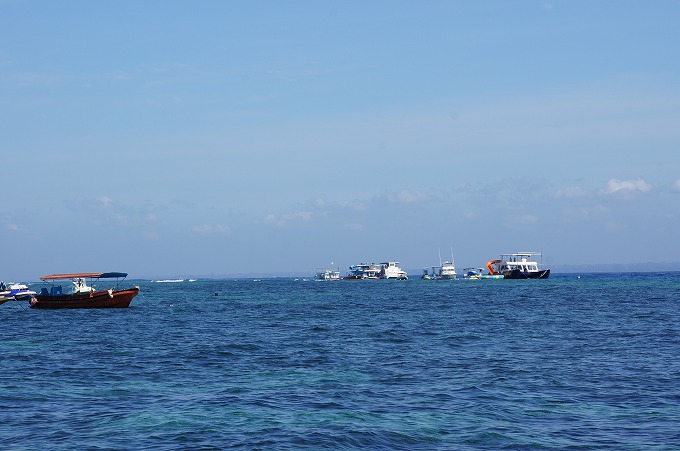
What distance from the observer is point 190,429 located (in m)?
22.5

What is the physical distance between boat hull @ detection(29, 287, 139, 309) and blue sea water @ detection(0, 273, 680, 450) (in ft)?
81.6

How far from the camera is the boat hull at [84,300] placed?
80812mm

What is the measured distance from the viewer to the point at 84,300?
3179 inches

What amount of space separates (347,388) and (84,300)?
58714 mm

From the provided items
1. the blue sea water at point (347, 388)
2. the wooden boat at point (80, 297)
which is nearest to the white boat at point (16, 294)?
the wooden boat at point (80, 297)

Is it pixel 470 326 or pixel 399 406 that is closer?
pixel 399 406

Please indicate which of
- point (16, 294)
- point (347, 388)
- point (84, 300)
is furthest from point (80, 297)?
point (347, 388)

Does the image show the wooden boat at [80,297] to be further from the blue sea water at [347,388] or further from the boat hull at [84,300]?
the blue sea water at [347,388]

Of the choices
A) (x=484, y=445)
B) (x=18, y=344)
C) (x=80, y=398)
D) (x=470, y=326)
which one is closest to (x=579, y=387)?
(x=484, y=445)

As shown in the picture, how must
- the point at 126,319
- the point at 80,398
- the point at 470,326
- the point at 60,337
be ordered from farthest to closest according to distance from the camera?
the point at 126,319
the point at 470,326
the point at 60,337
the point at 80,398

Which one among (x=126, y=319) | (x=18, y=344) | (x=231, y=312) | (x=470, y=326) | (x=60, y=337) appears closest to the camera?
(x=18, y=344)

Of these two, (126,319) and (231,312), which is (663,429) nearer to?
(126,319)

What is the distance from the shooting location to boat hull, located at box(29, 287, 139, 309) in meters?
80.8

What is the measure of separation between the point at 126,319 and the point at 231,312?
1470 cm
